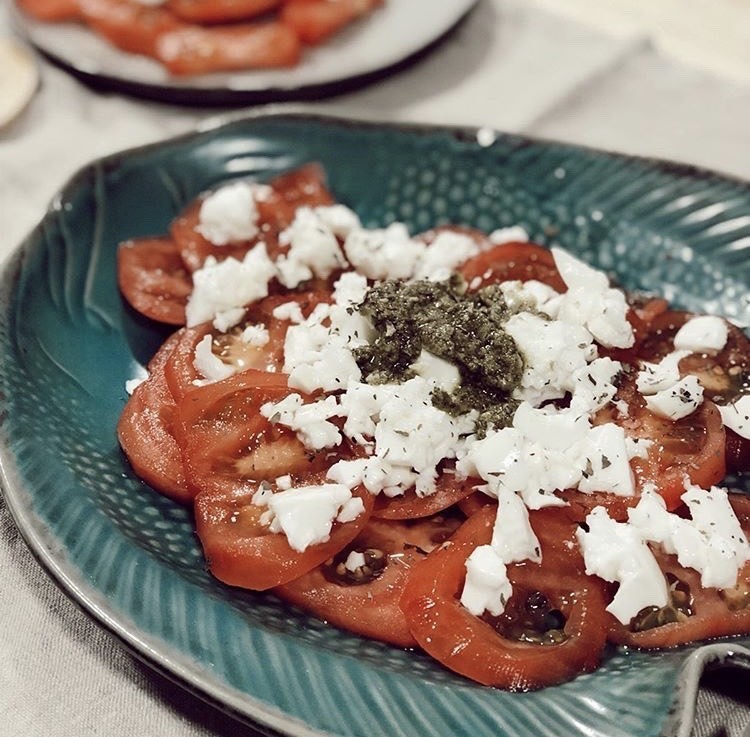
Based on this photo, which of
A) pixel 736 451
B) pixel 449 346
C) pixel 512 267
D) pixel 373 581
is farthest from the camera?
pixel 512 267

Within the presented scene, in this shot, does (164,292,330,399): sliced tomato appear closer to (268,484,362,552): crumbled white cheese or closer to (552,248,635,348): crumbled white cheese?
(268,484,362,552): crumbled white cheese

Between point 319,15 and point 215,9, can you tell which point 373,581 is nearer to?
point 319,15

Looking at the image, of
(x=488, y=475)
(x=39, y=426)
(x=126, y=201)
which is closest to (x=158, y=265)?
(x=126, y=201)

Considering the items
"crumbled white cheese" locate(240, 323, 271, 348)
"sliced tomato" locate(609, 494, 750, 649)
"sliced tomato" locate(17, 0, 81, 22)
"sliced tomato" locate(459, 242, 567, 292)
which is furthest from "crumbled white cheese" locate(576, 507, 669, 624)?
"sliced tomato" locate(17, 0, 81, 22)

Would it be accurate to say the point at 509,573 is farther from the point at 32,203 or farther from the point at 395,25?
the point at 395,25

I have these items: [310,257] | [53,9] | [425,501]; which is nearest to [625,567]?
[425,501]

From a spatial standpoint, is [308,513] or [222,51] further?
[222,51]

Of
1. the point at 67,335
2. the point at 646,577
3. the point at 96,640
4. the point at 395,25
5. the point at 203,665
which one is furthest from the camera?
the point at 395,25
